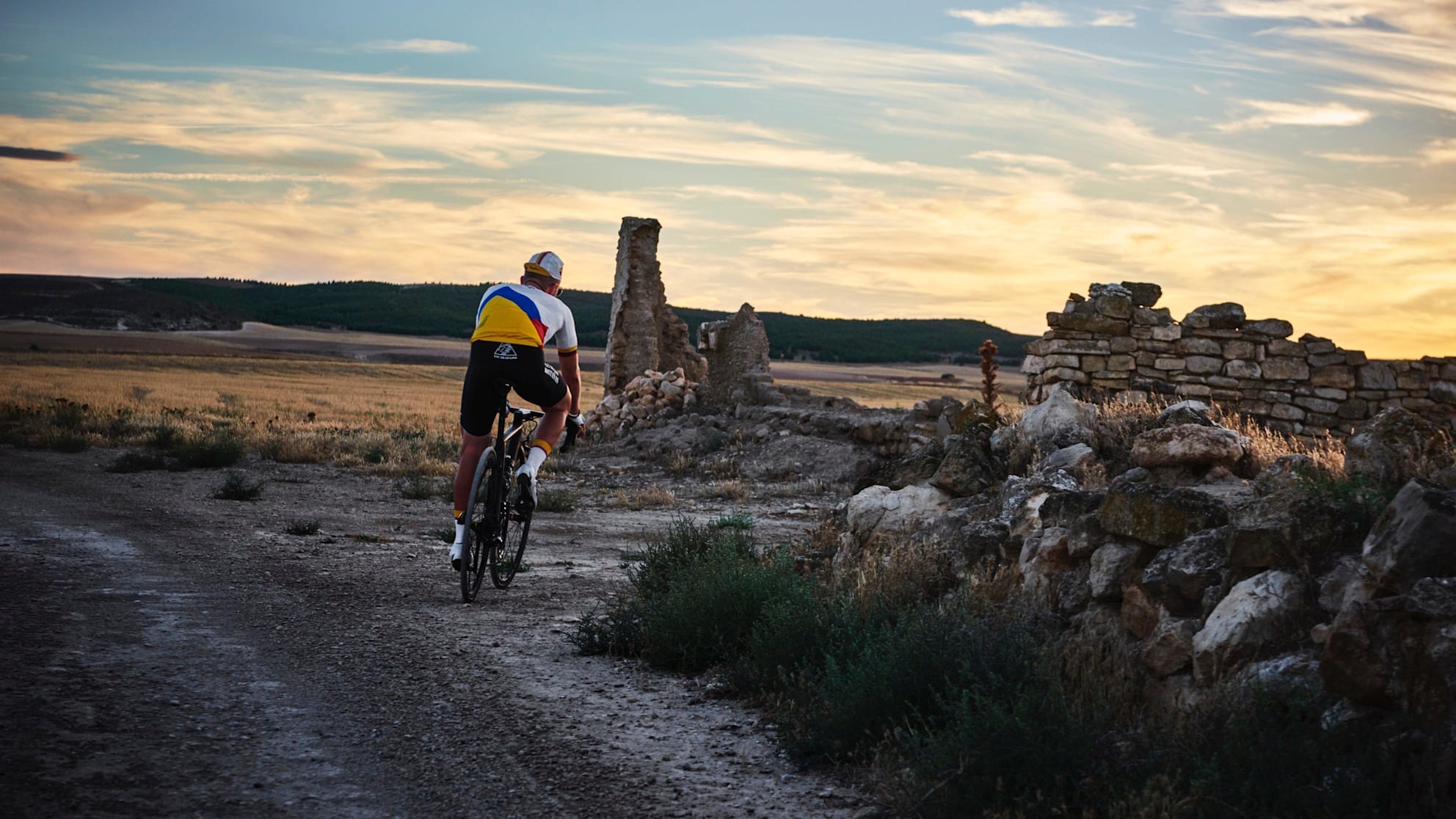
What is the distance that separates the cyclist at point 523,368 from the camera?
22.9 feet

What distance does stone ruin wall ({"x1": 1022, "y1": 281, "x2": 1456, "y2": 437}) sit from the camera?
15.0 metres

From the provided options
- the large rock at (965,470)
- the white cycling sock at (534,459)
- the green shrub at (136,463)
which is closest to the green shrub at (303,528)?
the white cycling sock at (534,459)

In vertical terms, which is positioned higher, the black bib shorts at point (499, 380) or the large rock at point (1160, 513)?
the black bib shorts at point (499, 380)

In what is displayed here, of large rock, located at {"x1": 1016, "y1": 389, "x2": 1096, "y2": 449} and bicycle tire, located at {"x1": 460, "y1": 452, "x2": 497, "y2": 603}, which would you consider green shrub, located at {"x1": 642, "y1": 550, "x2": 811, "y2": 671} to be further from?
large rock, located at {"x1": 1016, "y1": 389, "x2": 1096, "y2": 449}

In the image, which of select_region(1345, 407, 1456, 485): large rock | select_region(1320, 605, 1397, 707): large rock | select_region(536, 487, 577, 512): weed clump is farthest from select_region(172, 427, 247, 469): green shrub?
select_region(1320, 605, 1397, 707): large rock

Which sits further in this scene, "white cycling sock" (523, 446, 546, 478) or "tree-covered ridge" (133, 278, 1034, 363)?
"tree-covered ridge" (133, 278, 1034, 363)

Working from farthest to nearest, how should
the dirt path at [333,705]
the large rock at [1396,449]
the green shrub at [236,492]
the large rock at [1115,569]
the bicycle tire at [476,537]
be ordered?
the green shrub at [236,492] < the bicycle tire at [476,537] < the large rock at [1115,569] < the large rock at [1396,449] < the dirt path at [333,705]

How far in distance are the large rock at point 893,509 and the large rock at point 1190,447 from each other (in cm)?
171

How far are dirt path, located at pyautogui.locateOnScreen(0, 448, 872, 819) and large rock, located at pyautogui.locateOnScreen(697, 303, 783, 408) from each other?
17045 millimetres

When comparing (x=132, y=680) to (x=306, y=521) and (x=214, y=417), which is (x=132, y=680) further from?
(x=214, y=417)

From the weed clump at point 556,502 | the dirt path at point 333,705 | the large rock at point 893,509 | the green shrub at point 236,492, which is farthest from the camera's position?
the weed clump at point 556,502

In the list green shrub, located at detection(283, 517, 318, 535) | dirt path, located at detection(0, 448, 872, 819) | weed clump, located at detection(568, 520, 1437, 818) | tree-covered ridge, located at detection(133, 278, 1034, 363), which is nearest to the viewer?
weed clump, located at detection(568, 520, 1437, 818)

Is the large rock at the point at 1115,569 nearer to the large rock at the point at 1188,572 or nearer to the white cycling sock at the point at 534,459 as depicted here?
the large rock at the point at 1188,572

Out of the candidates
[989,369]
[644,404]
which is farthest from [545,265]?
[644,404]
